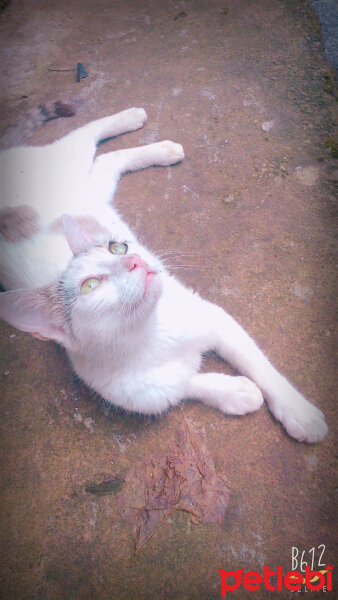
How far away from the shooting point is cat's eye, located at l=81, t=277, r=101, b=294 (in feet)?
4.97

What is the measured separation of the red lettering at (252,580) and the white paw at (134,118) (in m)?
2.23

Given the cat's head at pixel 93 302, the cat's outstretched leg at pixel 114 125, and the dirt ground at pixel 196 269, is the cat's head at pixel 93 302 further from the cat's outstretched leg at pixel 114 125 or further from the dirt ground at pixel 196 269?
the cat's outstretched leg at pixel 114 125

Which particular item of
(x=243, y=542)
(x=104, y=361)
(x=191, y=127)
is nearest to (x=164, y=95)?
(x=191, y=127)

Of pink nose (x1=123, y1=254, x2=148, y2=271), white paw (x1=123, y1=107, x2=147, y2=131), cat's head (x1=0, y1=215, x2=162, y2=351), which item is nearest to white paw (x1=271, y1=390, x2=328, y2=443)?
cat's head (x1=0, y1=215, x2=162, y2=351)

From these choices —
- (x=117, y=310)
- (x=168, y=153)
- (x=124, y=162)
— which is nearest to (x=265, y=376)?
(x=117, y=310)

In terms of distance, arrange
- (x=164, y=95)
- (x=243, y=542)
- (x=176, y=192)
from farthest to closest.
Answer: (x=164, y=95) < (x=176, y=192) < (x=243, y=542)

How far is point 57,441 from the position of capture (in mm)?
1586

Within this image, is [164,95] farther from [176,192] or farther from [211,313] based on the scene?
[211,313]

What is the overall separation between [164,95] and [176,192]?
2.43ft

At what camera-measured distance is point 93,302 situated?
1479 mm

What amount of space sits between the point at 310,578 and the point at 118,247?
53.4 inches

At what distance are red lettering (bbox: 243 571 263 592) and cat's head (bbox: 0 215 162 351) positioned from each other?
916 mm

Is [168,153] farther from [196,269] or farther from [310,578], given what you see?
[310,578]

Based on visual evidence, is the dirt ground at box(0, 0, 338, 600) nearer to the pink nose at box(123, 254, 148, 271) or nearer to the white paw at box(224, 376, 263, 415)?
the white paw at box(224, 376, 263, 415)
